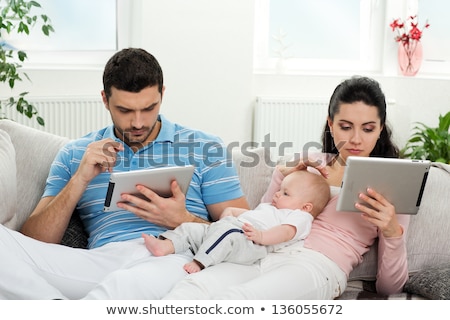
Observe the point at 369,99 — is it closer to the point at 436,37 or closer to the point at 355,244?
the point at 355,244

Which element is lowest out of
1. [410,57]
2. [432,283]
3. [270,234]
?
[432,283]

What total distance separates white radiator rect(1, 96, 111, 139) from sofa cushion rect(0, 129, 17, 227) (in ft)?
6.45

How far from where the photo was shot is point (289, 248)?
203 centimetres

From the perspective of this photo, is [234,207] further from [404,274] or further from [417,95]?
[417,95]

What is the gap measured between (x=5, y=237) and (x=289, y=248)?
0.80m

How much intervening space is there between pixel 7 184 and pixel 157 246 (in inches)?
20.1

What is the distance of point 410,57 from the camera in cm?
485

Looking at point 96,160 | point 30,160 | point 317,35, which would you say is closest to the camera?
Answer: point 96,160

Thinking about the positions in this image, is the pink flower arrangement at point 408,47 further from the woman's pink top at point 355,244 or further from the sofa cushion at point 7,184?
the sofa cushion at point 7,184

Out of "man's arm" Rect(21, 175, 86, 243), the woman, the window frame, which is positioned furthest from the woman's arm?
the window frame

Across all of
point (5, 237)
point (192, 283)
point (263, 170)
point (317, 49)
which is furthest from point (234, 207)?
point (317, 49)

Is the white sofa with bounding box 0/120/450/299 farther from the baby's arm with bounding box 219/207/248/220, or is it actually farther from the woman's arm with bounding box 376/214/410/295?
the baby's arm with bounding box 219/207/248/220

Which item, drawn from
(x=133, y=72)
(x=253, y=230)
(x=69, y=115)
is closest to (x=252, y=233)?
(x=253, y=230)

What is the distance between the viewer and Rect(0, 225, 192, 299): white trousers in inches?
68.3
